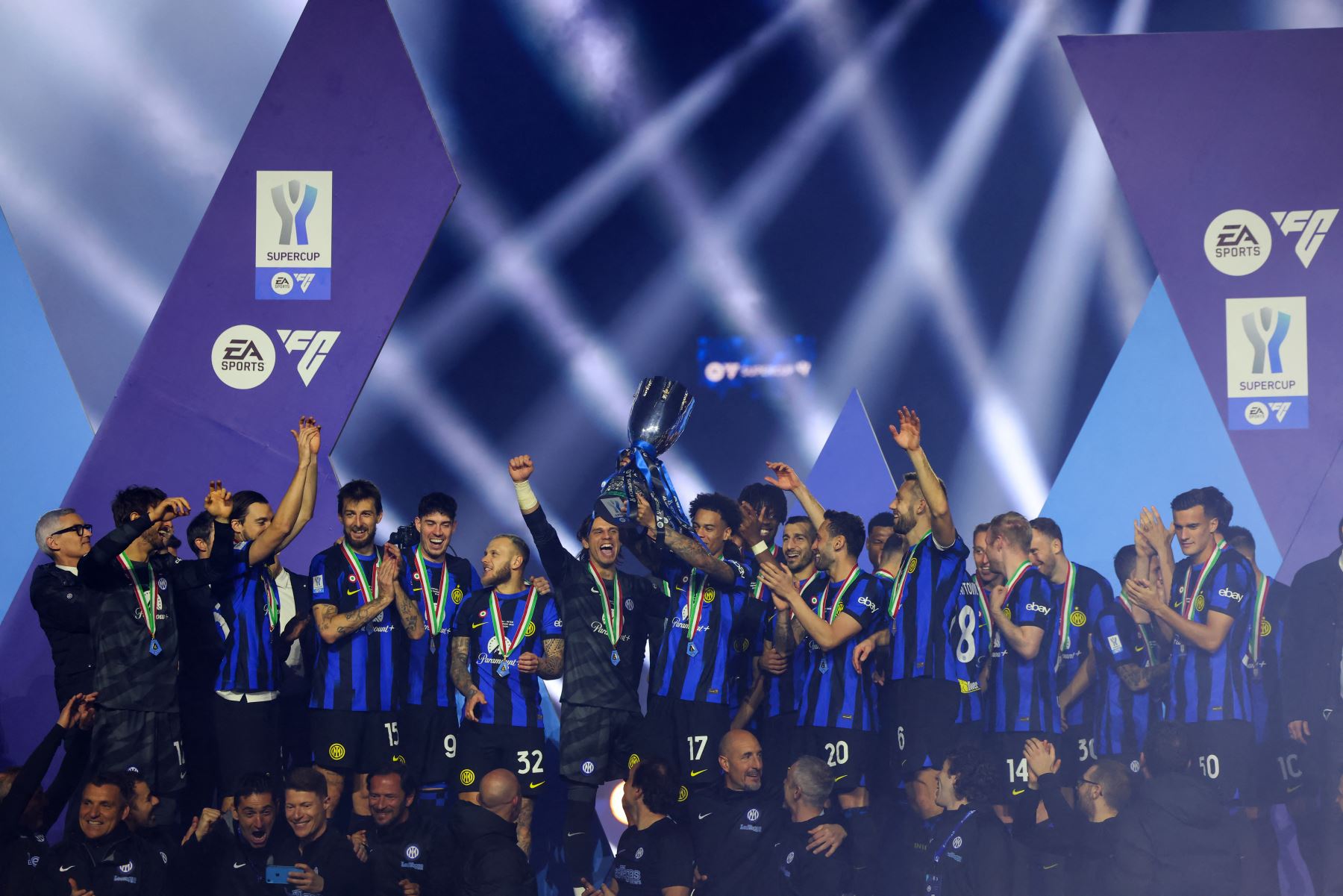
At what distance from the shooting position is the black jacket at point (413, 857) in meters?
5.35

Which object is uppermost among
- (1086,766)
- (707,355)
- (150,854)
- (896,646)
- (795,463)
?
(707,355)

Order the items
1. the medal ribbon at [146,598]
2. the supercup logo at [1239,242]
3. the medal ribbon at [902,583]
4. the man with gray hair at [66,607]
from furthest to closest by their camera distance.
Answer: the supercup logo at [1239,242]
the medal ribbon at [902,583]
the man with gray hair at [66,607]
the medal ribbon at [146,598]

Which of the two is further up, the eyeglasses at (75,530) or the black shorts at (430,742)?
the eyeglasses at (75,530)

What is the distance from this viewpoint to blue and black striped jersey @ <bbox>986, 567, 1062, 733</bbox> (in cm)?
594

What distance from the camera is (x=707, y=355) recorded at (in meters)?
7.88

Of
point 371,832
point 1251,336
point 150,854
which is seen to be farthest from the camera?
point 1251,336

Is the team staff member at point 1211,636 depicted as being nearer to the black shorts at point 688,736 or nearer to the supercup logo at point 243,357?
the black shorts at point 688,736

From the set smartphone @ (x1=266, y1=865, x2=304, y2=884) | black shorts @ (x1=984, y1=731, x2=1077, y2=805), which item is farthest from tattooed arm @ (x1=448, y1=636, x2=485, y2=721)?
black shorts @ (x1=984, y1=731, x2=1077, y2=805)

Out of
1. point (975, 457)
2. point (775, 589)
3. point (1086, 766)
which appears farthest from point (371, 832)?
point (975, 457)

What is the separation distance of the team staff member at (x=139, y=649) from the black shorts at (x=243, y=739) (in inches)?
6.9

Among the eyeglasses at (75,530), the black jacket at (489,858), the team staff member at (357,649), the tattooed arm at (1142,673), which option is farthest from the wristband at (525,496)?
the tattooed arm at (1142,673)

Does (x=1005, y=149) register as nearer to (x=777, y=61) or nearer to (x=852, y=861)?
(x=777, y=61)

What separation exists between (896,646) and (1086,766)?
97cm

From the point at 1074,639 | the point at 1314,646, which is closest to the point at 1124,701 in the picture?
the point at 1074,639
